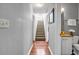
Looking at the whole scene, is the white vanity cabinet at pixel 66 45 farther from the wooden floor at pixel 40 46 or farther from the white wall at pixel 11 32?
the white wall at pixel 11 32

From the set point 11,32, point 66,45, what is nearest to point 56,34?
point 66,45

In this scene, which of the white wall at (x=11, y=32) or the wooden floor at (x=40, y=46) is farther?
the wooden floor at (x=40, y=46)

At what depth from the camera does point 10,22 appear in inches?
49.7

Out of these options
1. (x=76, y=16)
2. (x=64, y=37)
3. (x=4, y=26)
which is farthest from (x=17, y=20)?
(x=76, y=16)

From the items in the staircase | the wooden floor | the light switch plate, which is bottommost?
the wooden floor

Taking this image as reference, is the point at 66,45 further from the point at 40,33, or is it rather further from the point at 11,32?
the point at 11,32

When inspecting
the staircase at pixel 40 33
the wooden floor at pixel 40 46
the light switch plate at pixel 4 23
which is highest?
the light switch plate at pixel 4 23

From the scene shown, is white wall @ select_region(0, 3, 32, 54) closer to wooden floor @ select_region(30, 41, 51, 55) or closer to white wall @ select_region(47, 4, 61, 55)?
wooden floor @ select_region(30, 41, 51, 55)

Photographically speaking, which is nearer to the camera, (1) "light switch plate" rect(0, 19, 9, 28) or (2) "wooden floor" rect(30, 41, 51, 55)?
(1) "light switch plate" rect(0, 19, 9, 28)

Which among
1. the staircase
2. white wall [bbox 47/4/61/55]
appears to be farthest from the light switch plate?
white wall [bbox 47/4/61/55]

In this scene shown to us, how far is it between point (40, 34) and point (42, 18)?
0.71 feet

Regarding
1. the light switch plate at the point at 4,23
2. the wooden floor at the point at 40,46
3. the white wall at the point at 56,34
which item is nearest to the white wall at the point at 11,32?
the light switch plate at the point at 4,23

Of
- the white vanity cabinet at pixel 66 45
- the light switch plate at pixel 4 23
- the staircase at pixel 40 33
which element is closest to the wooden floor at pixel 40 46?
the staircase at pixel 40 33

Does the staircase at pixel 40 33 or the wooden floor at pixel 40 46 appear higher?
the staircase at pixel 40 33
